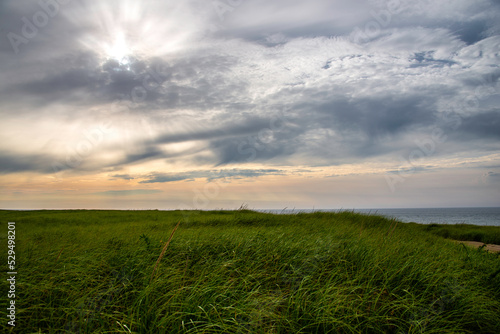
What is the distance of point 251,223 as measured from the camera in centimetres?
1308

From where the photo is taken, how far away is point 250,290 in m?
4.19

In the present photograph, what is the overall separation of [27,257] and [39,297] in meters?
2.23

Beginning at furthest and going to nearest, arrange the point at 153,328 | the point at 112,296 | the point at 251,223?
1. the point at 251,223
2. the point at 112,296
3. the point at 153,328

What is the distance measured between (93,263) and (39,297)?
1308 millimetres

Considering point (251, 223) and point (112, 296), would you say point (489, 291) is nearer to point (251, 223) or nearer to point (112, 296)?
point (112, 296)

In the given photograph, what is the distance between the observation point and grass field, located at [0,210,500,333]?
312 centimetres

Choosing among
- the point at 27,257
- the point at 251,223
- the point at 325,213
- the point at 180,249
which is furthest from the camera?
the point at 325,213

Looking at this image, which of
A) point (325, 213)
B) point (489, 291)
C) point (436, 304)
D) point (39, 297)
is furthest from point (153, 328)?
point (325, 213)

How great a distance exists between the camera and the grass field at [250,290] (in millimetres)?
3115

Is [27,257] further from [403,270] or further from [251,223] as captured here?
[251,223]

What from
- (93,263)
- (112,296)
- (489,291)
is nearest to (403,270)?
(489,291)

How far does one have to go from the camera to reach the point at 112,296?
379 centimetres

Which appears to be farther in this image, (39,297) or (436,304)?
(436,304)

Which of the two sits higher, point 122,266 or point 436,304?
point 122,266
